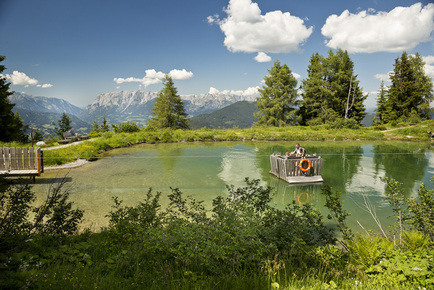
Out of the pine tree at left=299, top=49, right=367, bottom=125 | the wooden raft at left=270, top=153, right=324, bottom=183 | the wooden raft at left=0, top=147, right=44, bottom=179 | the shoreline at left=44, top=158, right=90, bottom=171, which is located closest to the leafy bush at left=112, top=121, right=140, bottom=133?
the shoreline at left=44, top=158, right=90, bottom=171

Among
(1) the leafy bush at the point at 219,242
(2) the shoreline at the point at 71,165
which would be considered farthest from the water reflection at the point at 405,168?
(2) the shoreline at the point at 71,165

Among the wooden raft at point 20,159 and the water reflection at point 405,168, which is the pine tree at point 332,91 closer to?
the water reflection at point 405,168

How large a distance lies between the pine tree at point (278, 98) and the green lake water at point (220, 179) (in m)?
30.5

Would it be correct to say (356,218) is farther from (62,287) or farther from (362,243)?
(62,287)

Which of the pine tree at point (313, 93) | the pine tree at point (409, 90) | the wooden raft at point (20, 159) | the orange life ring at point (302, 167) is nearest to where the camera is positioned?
the wooden raft at point (20, 159)

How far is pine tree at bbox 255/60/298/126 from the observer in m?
49.6

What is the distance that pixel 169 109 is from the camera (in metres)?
50.8

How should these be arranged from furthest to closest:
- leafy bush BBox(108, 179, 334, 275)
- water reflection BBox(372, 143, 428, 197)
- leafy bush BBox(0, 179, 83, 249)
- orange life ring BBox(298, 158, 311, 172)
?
water reflection BBox(372, 143, 428, 197), orange life ring BBox(298, 158, 311, 172), leafy bush BBox(0, 179, 83, 249), leafy bush BBox(108, 179, 334, 275)

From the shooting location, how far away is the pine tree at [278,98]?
4962 cm

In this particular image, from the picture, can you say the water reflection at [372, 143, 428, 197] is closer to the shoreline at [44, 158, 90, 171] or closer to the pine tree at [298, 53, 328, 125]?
the shoreline at [44, 158, 90, 171]

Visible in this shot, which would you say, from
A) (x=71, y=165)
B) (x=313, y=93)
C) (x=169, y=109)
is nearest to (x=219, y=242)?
(x=71, y=165)

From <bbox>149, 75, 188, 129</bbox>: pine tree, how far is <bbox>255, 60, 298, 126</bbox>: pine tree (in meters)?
17.3

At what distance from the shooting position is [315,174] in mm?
13023

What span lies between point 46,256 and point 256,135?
1233 inches
